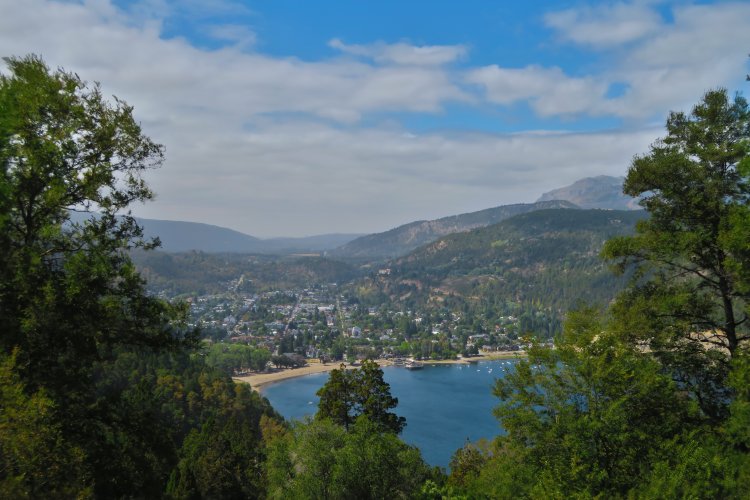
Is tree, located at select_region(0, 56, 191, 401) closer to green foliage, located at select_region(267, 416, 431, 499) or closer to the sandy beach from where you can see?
green foliage, located at select_region(267, 416, 431, 499)

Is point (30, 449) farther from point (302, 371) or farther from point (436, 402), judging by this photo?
point (302, 371)

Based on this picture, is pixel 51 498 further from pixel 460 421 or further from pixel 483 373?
pixel 483 373

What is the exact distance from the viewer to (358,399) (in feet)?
51.2

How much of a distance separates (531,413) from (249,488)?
1832 cm

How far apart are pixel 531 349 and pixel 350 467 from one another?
4.53m

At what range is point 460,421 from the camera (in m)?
53.6

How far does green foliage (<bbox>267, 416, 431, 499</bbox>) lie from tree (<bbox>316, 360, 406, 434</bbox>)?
13.5 ft

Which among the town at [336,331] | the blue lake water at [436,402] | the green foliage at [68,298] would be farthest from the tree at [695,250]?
the town at [336,331]

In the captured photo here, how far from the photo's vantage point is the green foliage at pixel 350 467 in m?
9.92

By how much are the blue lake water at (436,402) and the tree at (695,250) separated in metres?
26.7

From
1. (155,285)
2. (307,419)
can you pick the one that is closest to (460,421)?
(307,419)

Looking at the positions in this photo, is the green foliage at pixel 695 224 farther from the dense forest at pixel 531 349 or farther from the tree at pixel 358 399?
the tree at pixel 358 399

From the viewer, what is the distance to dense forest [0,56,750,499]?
518 cm

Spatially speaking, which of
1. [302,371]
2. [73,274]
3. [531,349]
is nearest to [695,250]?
[531,349]
